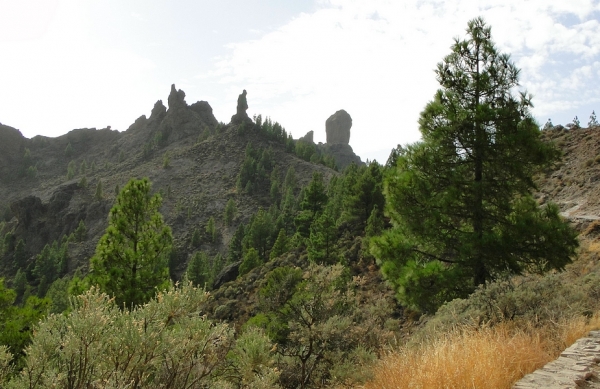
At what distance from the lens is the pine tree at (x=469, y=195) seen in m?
9.30

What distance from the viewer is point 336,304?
380 inches

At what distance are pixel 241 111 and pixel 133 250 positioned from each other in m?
129

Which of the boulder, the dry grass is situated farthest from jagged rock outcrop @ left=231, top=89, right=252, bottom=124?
the dry grass

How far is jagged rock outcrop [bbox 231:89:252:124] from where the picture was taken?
452ft

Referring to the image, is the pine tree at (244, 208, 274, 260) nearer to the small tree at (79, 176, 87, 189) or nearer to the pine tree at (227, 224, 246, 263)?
the pine tree at (227, 224, 246, 263)

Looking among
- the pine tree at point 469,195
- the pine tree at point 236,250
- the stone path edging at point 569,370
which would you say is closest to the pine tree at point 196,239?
the pine tree at point 236,250

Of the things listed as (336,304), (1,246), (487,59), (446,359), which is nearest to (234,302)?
(336,304)

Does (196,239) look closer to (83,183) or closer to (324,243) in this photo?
(83,183)

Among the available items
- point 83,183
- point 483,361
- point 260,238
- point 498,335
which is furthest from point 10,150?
point 483,361

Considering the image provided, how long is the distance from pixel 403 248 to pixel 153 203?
10047 millimetres

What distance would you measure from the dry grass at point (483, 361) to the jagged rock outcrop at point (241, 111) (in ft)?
443

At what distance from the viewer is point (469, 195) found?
9.84m

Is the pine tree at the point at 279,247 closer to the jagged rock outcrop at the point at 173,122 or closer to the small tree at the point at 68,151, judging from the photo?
the jagged rock outcrop at the point at 173,122

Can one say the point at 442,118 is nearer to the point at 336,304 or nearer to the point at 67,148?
the point at 336,304
